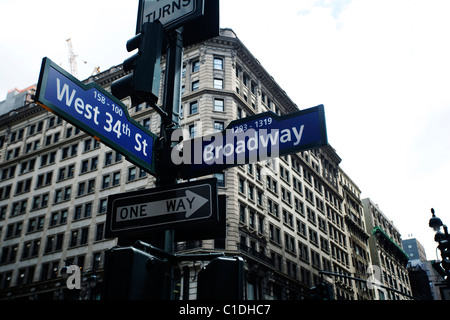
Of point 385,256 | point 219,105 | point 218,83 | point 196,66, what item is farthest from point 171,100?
point 385,256

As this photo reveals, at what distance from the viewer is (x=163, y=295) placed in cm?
295

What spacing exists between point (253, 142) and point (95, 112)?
1.62 meters

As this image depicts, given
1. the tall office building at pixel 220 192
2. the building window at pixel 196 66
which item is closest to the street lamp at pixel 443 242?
the tall office building at pixel 220 192

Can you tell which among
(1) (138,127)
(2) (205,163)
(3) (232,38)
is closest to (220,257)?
(2) (205,163)

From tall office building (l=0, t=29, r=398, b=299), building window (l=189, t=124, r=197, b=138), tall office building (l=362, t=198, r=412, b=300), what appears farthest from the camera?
tall office building (l=362, t=198, r=412, b=300)

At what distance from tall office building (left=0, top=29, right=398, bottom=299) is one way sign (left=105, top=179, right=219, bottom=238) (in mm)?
32842

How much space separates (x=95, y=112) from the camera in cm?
412

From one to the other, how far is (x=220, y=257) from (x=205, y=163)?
1.62m

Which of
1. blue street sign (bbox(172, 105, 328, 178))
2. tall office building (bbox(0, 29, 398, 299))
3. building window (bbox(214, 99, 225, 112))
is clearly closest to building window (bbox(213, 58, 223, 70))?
tall office building (bbox(0, 29, 398, 299))

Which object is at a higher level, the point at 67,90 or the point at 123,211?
the point at 67,90

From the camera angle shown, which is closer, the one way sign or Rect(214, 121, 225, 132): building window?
the one way sign

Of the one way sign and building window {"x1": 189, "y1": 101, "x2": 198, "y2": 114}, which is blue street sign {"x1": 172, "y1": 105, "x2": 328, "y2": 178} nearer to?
the one way sign

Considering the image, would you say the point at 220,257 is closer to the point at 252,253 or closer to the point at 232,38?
the point at 252,253

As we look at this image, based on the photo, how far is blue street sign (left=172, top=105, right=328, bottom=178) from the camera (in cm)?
439
